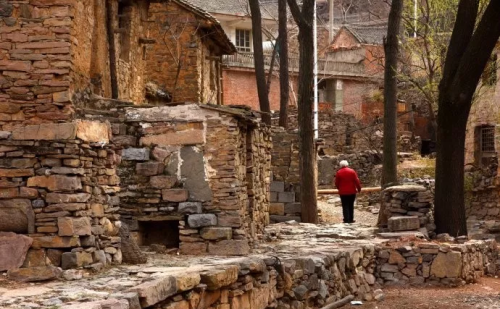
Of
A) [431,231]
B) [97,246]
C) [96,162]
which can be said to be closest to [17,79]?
[96,162]

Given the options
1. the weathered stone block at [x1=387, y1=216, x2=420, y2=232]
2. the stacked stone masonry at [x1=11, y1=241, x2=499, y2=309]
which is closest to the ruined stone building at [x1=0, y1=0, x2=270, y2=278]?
the stacked stone masonry at [x1=11, y1=241, x2=499, y2=309]

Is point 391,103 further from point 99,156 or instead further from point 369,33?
point 369,33

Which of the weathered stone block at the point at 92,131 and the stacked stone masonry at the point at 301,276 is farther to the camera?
the weathered stone block at the point at 92,131

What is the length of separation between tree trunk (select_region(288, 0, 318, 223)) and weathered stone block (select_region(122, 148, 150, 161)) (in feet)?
23.3

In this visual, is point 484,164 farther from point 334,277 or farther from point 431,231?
point 334,277

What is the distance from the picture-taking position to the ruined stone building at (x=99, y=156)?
31.4 feet

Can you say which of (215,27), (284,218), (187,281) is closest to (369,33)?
(215,27)

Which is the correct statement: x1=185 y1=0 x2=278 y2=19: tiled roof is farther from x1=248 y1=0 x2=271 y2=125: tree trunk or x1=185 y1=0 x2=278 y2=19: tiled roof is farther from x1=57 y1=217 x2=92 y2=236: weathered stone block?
x1=57 y1=217 x2=92 y2=236: weathered stone block

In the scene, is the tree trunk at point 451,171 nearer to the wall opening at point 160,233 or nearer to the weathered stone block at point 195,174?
the weathered stone block at point 195,174

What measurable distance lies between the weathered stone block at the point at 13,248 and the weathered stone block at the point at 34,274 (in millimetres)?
327

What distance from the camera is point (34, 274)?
8.79 m

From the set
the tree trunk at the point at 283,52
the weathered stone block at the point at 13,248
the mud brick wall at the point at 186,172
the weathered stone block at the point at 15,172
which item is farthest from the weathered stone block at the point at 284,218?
the weathered stone block at the point at 13,248

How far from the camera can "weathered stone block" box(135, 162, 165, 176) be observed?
43.4 ft

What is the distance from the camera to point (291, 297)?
11469 millimetres
